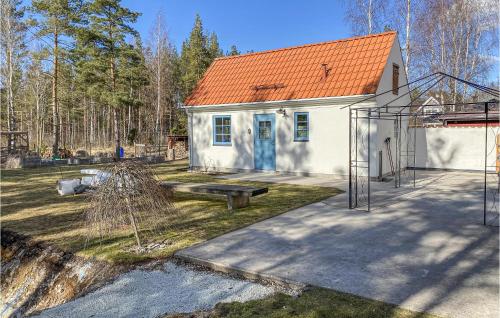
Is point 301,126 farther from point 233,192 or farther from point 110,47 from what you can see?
point 110,47

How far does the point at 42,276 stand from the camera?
5051 millimetres

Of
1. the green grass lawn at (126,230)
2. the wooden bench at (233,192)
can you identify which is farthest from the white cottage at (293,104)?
the wooden bench at (233,192)

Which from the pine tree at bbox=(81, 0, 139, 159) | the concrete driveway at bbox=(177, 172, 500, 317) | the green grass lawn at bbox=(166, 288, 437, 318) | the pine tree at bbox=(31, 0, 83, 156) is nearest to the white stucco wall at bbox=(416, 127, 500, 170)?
the concrete driveway at bbox=(177, 172, 500, 317)

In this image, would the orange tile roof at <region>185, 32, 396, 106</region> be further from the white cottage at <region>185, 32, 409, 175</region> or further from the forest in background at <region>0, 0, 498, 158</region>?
the forest in background at <region>0, 0, 498, 158</region>

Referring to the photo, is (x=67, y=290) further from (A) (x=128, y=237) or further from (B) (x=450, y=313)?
(B) (x=450, y=313)

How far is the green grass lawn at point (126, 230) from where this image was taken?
17.7 ft

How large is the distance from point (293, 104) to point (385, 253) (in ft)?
28.5

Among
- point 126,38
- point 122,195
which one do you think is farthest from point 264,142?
point 126,38

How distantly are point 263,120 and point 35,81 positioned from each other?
30992mm

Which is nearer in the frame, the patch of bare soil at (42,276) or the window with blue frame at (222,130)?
the patch of bare soil at (42,276)

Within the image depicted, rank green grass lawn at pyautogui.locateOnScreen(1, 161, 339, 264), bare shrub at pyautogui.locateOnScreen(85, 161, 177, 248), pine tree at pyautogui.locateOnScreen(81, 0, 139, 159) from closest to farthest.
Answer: bare shrub at pyautogui.locateOnScreen(85, 161, 177, 248), green grass lawn at pyautogui.locateOnScreen(1, 161, 339, 264), pine tree at pyautogui.locateOnScreen(81, 0, 139, 159)

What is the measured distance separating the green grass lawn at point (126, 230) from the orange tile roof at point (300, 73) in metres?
3.93

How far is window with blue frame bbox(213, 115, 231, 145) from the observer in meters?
14.7

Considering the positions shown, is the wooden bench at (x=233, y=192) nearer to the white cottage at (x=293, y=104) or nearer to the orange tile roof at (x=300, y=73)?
the white cottage at (x=293, y=104)
